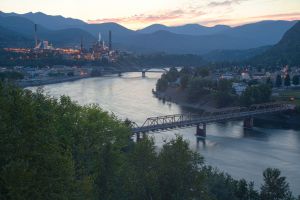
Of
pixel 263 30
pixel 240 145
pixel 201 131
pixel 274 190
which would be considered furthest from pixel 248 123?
pixel 263 30

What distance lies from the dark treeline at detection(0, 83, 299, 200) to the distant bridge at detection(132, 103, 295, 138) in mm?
5749

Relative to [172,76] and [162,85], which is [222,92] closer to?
[162,85]

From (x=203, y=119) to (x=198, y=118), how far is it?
19cm

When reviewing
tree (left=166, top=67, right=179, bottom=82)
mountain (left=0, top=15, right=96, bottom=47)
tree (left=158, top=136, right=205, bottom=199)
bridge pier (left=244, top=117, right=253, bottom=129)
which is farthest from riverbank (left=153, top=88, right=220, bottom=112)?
mountain (left=0, top=15, right=96, bottom=47)

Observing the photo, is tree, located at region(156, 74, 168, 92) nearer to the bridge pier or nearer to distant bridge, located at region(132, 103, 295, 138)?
distant bridge, located at region(132, 103, 295, 138)

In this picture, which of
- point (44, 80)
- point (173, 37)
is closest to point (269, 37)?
point (173, 37)

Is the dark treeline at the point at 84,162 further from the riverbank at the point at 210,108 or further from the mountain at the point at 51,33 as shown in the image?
the mountain at the point at 51,33

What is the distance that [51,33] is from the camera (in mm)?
87500

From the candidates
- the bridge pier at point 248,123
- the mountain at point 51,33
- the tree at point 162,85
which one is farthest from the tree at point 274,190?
the mountain at point 51,33

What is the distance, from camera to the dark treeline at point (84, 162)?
2617 mm

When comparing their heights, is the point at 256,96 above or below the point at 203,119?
above

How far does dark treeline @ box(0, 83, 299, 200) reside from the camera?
8.59 feet

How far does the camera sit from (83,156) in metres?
4.35

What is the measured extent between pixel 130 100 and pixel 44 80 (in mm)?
11742
